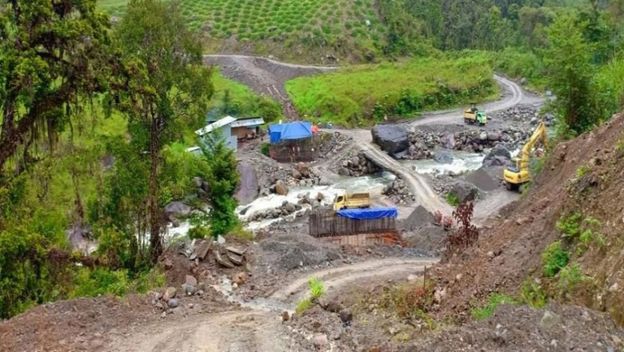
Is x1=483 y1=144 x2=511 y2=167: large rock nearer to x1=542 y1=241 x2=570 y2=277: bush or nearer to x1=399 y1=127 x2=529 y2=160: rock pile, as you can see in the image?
x1=399 y1=127 x2=529 y2=160: rock pile

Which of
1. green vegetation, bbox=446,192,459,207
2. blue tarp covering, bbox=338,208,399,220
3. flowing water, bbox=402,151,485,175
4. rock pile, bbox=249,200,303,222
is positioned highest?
blue tarp covering, bbox=338,208,399,220

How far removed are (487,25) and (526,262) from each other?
9621 centimetres

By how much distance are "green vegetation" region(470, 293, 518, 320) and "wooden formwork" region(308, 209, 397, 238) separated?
55.1 ft

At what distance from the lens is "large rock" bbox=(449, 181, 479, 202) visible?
41906 mm

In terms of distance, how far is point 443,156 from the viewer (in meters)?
55.2

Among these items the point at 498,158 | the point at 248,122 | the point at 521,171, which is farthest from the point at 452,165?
the point at 248,122

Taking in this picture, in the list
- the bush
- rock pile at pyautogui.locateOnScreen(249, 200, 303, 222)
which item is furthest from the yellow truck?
the bush

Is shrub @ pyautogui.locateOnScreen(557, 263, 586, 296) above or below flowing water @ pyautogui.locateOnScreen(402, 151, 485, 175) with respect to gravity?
above

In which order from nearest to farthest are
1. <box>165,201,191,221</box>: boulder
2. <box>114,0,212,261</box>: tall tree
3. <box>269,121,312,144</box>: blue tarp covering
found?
A: <box>114,0,212,261</box>: tall tree
<box>165,201,191,221</box>: boulder
<box>269,121,312,144</box>: blue tarp covering

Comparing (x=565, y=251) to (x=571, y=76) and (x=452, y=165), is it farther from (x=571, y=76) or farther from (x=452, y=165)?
(x=452, y=165)

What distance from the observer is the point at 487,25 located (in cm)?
10519

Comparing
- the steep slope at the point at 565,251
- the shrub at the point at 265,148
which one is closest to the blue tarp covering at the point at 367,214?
the steep slope at the point at 565,251

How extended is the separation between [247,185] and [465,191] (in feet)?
51.5

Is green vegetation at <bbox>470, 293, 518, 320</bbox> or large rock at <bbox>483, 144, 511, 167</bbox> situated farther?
large rock at <bbox>483, 144, 511, 167</bbox>
